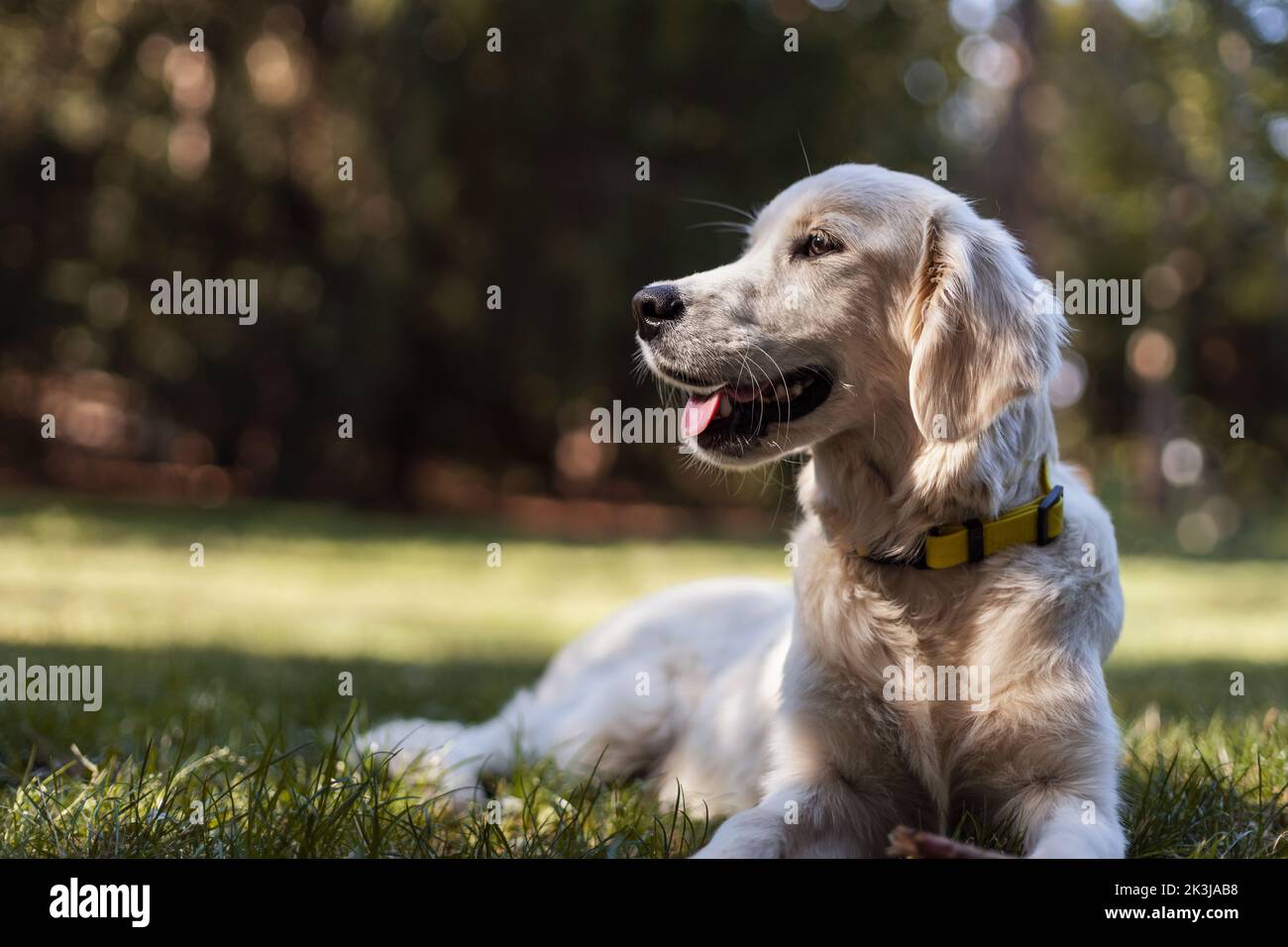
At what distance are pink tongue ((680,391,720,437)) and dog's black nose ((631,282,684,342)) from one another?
226mm

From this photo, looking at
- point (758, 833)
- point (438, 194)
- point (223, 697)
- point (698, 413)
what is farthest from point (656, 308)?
point (438, 194)

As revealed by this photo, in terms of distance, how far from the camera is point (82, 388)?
1903 cm

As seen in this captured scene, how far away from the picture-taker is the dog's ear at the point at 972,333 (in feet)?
8.91

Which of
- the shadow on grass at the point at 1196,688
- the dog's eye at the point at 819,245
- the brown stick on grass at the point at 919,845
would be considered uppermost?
the dog's eye at the point at 819,245

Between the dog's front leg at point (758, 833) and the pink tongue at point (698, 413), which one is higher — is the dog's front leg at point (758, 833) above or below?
below

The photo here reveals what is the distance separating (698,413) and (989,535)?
0.81m

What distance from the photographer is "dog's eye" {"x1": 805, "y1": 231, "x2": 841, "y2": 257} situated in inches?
118

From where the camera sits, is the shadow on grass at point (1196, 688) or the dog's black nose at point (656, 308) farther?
the shadow on grass at point (1196, 688)

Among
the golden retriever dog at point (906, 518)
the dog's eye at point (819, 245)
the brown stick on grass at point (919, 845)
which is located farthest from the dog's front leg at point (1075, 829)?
the dog's eye at point (819, 245)

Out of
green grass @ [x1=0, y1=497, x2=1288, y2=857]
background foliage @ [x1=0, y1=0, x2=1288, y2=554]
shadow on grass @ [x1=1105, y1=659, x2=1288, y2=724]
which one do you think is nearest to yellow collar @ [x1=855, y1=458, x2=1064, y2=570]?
green grass @ [x1=0, y1=497, x2=1288, y2=857]

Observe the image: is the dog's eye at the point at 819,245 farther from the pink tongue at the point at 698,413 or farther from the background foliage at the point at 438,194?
the background foliage at the point at 438,194

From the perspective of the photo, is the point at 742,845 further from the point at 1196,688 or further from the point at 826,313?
the point at 1196,688

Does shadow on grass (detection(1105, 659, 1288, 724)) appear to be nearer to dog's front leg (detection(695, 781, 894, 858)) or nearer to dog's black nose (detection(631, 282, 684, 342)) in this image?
dog's front leg (detection(695, 781, 894, 858))
